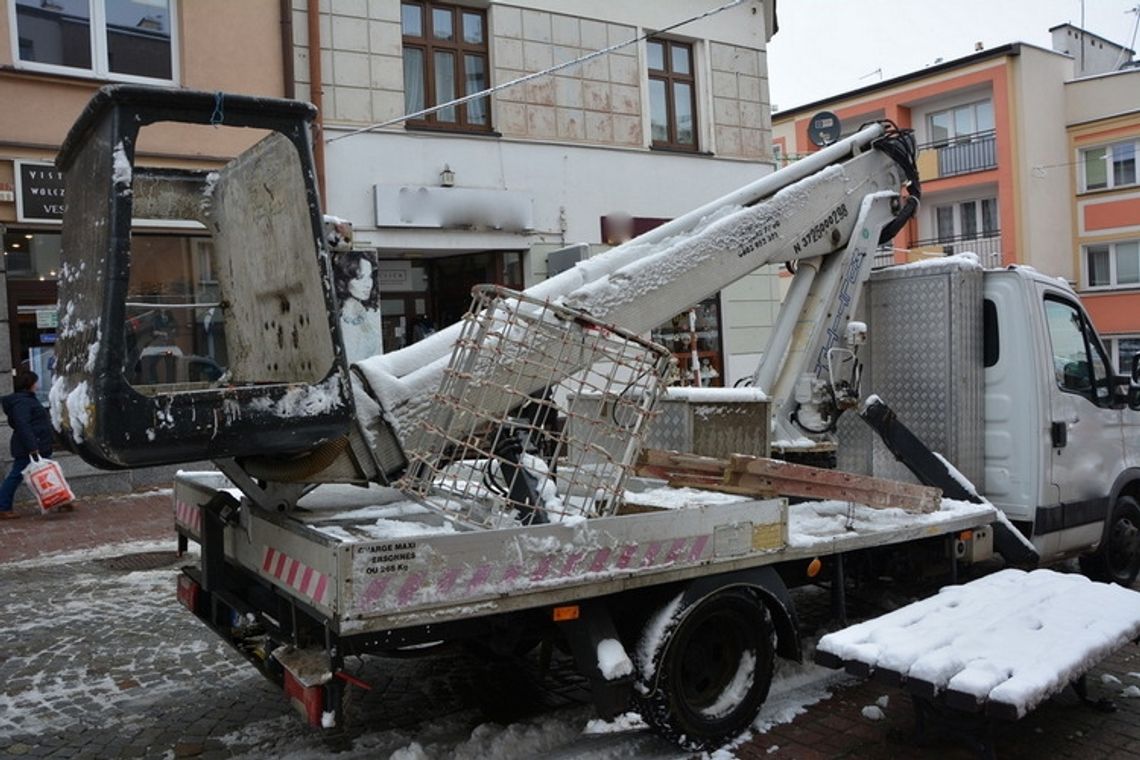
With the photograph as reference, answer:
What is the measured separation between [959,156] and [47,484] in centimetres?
2817

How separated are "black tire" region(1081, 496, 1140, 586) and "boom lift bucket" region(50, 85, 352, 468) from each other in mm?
5568

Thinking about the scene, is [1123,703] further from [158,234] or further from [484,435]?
[158,234]

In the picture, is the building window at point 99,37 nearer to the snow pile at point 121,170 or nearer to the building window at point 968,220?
the snow pile at point 121,170

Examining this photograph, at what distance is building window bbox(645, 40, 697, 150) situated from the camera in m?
15.5

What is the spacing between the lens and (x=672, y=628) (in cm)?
407

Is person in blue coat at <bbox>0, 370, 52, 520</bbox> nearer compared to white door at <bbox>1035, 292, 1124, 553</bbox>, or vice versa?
white door at <bbox>1035, 292, 1124, 553</bbox>

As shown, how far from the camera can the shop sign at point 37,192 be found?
35.6 feet

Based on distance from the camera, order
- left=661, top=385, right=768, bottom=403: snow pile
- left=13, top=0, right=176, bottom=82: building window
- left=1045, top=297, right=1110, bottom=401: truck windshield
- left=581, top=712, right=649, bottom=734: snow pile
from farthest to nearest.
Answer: left=13, top=0, right=176, bottom=82: building window, left=1045, top=297, right=1110, bottom=401: truck windshield, left=661, top=385, right=768, bottom=403: snow pile, left=581, top=712, right=649, bottom=734: snow pile

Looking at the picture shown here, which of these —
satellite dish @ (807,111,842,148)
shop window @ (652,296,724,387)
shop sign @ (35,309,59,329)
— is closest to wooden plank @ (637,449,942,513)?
satellite dish @ (807,111,842,148)

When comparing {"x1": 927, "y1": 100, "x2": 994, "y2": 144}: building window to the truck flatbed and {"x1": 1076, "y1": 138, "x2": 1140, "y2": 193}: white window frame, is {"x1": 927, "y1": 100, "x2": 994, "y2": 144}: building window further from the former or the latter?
the truck flatbed

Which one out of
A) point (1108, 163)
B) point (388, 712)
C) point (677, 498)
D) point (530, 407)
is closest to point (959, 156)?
point (1108, 163)

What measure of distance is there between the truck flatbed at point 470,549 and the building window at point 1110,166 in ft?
95.4

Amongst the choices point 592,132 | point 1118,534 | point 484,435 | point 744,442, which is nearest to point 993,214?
point 592,132

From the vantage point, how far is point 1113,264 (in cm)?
2975
